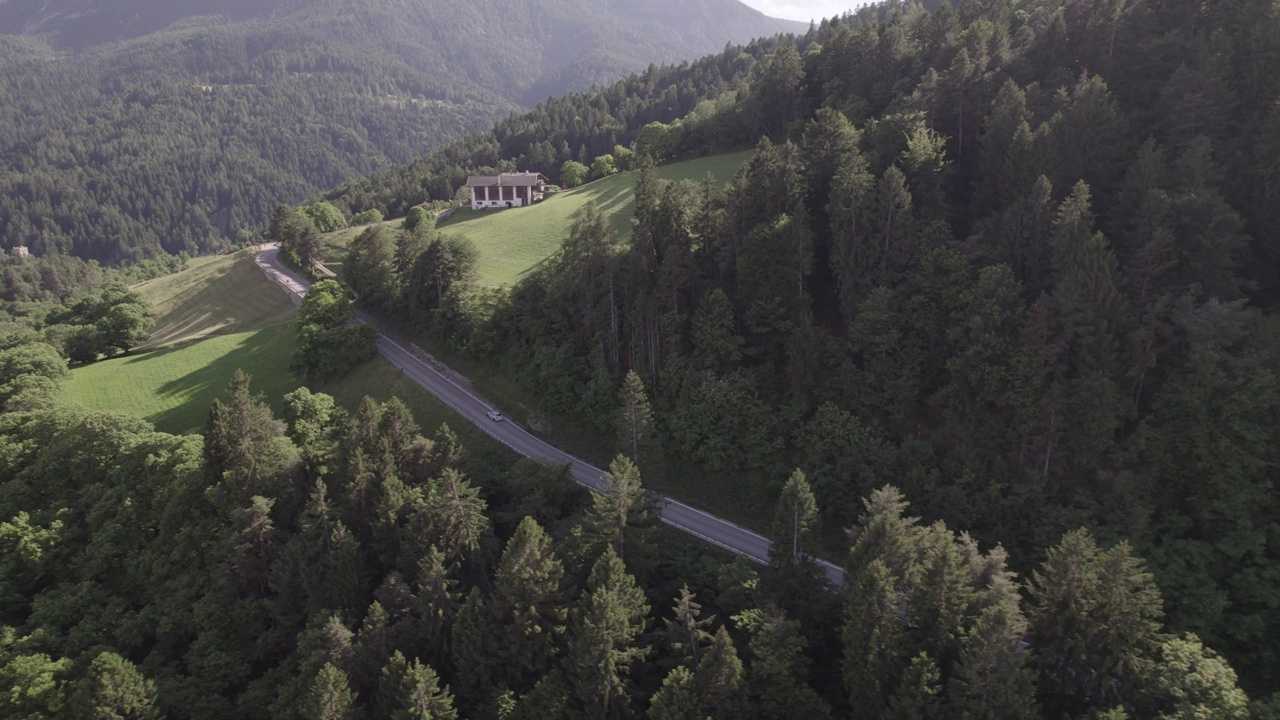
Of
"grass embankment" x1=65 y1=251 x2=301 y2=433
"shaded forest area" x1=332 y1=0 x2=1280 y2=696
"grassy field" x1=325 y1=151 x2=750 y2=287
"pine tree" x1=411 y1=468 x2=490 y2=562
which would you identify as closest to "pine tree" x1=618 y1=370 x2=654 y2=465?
"shaded forest area" x1=332 y1=0 x2=1280 y2=696

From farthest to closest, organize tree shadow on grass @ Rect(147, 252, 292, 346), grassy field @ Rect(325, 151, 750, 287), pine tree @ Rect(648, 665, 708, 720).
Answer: tree shadow on grass @ Rect(147, 252, 292, 346), grassy field @ Rect(325, 151, 750, 287), pine tree @ Rect(648, 665, 708, 720)

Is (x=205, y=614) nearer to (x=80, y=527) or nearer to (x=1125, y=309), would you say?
(x=80, y=527)

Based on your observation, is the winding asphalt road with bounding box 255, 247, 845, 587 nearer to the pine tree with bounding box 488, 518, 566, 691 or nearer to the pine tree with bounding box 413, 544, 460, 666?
the pine tree with bounding box 488, 518, 566, 691

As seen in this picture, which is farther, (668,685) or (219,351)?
(219,351)

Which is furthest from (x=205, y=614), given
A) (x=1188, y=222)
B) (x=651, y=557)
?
(x=1188, y=222)

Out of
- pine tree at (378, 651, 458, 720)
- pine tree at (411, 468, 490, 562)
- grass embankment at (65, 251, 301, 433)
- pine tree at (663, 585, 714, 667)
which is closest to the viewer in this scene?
pine tree at (378, 651, 458, 720)

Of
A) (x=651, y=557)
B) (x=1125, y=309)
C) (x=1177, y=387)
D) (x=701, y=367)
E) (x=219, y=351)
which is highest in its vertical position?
(x=1125, y=309)
